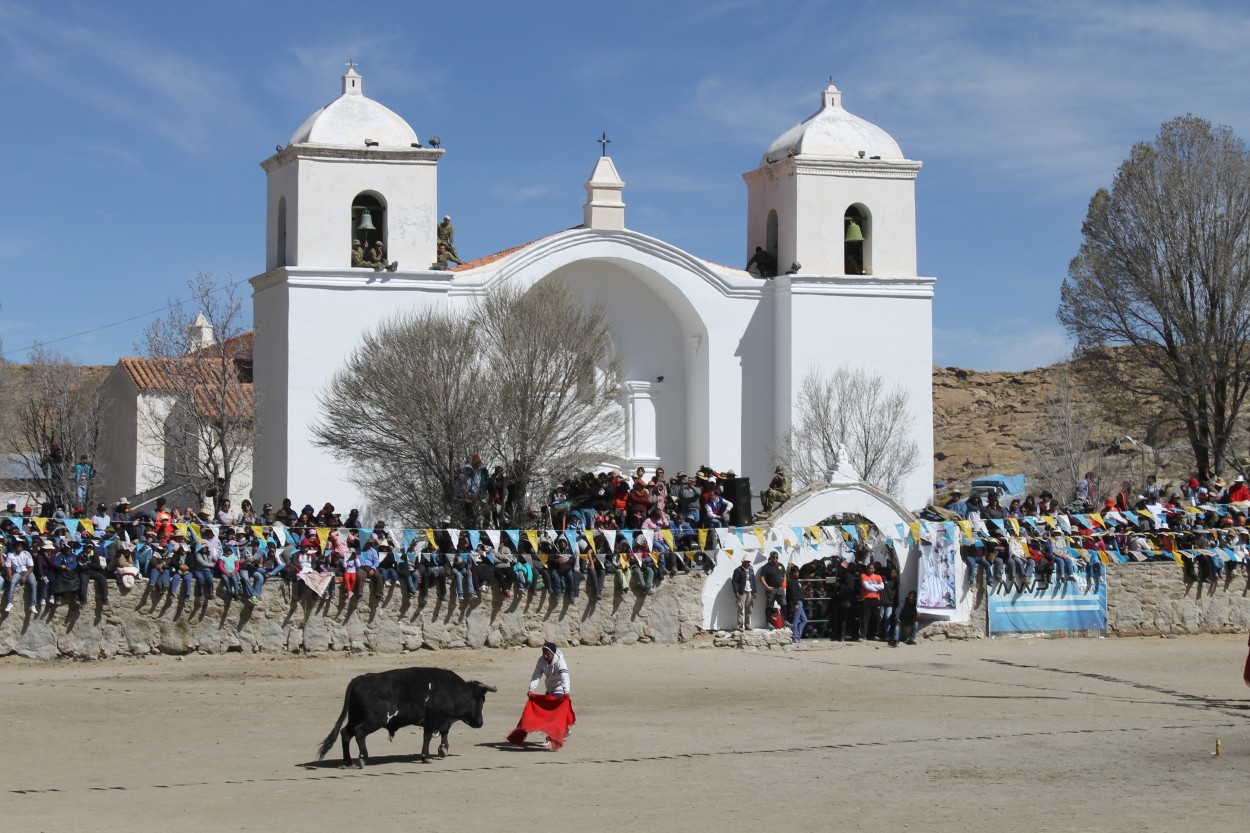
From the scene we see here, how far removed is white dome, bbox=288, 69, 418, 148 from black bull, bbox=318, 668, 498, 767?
22.7 metres

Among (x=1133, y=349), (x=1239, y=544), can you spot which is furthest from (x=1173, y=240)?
(x=1239, y=544)

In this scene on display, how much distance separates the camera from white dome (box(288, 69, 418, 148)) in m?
36.5

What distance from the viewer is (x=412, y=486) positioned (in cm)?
3269

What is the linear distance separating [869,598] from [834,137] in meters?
16.3

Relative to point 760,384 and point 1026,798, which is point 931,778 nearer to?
point 1026,798

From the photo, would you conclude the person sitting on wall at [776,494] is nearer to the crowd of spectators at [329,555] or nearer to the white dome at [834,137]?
the crowd of spectators at [329,555]

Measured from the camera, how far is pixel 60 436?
4912cm

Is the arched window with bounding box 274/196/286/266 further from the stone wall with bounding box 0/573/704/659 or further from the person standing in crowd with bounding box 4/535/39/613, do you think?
the person standing in crowd with bounding box 4/535/39/613

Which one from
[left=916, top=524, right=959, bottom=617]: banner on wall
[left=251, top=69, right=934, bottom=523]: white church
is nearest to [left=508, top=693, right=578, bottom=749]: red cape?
[left=916, top=524, right=959, bottom=617]: banner on wall

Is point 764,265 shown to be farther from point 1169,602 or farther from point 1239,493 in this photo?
point 1169,602

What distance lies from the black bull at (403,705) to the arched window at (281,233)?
23.1 meters

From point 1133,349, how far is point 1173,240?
4.00 metres

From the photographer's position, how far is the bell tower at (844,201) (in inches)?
1549

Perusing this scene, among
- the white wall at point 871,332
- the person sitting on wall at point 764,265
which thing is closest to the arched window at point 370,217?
the person sitting on wall at point 764,265
